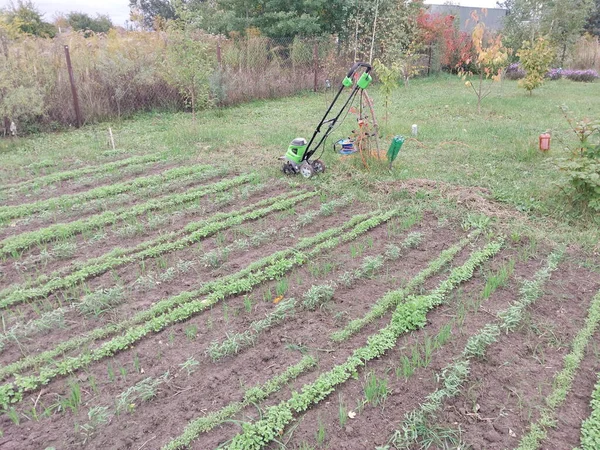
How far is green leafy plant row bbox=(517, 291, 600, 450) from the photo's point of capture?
2176 mm

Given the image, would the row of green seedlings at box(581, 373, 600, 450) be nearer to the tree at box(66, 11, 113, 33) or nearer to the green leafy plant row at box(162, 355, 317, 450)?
the green leafy plant row at box(162, 355, 317, 450)

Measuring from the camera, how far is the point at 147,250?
399 cm

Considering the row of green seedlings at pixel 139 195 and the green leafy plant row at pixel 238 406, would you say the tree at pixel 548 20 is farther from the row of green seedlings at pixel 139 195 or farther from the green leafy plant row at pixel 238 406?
the green leafy plant row at pixel 238 406

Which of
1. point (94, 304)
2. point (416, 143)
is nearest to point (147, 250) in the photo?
point (94, 304)

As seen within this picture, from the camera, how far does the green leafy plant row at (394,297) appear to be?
2.95 metres

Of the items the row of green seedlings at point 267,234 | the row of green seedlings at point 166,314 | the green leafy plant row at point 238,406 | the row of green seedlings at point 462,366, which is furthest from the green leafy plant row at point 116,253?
the row of green seedlings at point 462,366

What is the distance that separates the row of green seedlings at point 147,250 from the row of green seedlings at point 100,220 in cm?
45

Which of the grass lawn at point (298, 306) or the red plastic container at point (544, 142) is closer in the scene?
the grass lawn at point (298, 306)

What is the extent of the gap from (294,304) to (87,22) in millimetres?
36643

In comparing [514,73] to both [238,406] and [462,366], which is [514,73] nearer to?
[462,366]

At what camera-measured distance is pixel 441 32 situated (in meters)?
18.0

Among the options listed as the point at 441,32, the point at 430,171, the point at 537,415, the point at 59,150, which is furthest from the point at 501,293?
the point at 441,32

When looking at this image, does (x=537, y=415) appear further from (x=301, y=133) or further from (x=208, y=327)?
(x=301, y=133)

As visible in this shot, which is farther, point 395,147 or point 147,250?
point 395,147
